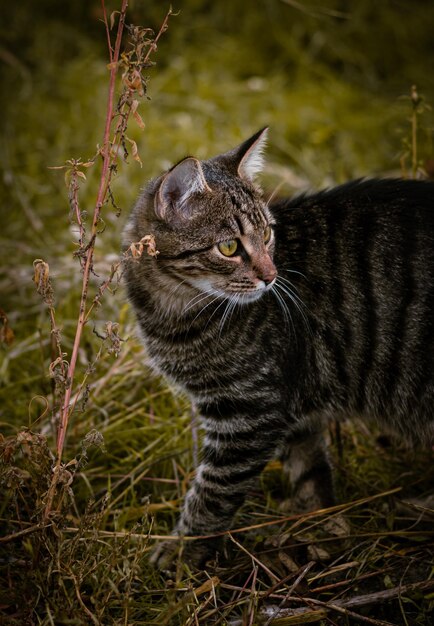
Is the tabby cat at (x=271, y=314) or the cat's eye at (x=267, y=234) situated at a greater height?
the cat's eye at (x=267, y=234)

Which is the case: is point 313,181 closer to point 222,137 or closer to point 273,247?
point 222,137

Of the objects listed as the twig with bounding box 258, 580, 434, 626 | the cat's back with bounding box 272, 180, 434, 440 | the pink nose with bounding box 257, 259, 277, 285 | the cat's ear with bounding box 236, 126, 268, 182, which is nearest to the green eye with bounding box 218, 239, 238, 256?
the pink nose with bounding box 257, 259, 277, 285

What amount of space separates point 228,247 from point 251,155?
1.41ft

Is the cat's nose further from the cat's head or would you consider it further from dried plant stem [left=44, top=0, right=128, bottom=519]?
dried plant stem [left=44, top=0, right=128, bottom=519]

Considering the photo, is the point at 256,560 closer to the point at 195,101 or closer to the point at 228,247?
the point at 228,247

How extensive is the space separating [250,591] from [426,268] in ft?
3.81

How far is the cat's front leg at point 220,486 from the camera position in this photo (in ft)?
7.88

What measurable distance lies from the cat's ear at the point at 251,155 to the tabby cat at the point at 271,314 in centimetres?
1

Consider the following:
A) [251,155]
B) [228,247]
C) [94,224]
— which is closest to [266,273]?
[228,247]

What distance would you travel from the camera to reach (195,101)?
5.38m

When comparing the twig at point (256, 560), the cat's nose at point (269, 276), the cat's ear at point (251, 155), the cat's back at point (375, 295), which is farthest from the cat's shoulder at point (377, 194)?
the twig at point (256, 560)

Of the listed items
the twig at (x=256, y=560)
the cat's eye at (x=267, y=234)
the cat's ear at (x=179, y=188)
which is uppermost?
the cat's ear at (x=179, y=188)

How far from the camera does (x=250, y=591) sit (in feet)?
6.98

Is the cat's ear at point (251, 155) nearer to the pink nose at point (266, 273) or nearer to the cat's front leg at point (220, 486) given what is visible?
the pink nose at point (266, 273)
